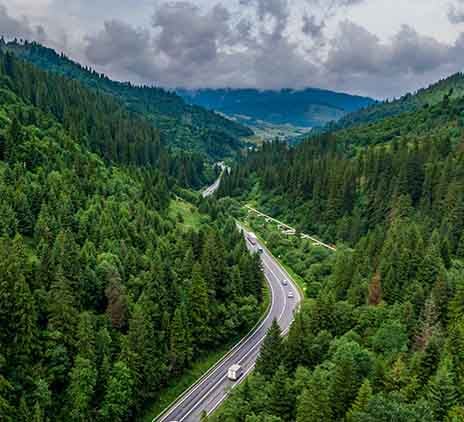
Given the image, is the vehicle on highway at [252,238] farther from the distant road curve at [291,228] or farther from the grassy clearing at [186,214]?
the grassy clearing at [186,214]

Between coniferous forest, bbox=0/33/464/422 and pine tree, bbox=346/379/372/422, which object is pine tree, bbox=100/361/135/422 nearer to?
coniferous forest, bbox=0/33/464/422

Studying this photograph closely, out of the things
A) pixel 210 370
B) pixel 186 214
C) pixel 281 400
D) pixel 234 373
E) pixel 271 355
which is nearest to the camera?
pixel 281 400

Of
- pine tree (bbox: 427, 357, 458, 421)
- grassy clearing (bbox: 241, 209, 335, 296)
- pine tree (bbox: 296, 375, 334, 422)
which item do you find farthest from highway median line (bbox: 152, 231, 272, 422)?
pine tree (bbox: 427, 357, 458, 421)

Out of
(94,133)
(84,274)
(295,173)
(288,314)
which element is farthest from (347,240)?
(94,133)

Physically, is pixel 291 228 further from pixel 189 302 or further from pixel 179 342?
pixel 179 342

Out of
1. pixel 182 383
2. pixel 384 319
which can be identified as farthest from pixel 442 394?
pixel 182 383

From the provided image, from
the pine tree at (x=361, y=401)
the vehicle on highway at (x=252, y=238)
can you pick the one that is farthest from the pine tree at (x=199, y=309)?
the vehicle on highway at (x=252, y=238)
